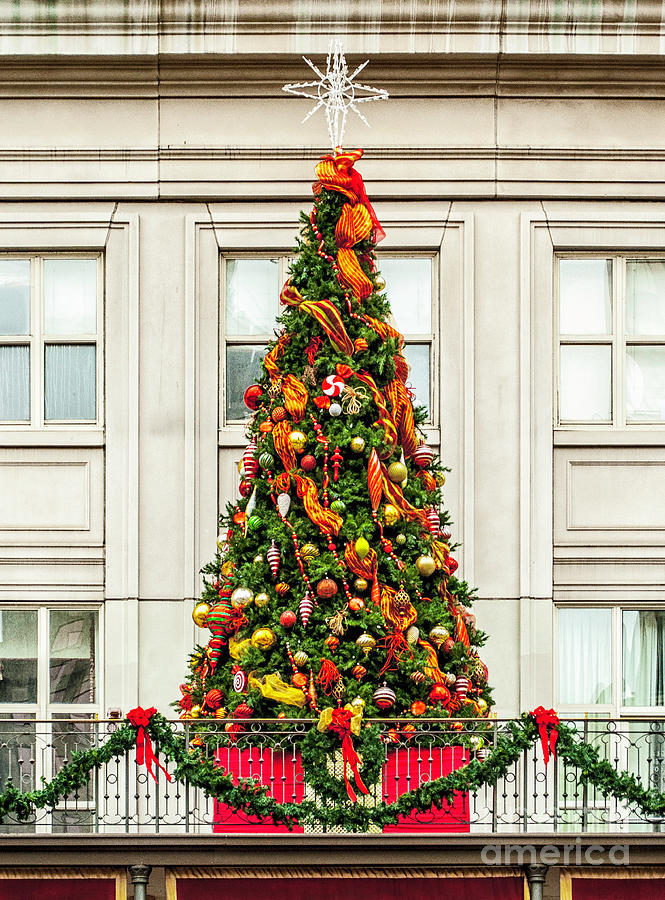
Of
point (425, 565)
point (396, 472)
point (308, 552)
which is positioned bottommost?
point (425, 565)

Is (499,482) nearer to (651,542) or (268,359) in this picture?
(651,542)

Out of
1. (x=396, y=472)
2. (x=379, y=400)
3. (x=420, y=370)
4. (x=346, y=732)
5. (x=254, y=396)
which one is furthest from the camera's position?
(x=420, y=370)

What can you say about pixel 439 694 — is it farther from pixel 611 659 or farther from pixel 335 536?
pixel 611 659

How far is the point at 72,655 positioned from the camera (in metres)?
16.8

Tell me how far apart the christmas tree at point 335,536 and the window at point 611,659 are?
3.55 m

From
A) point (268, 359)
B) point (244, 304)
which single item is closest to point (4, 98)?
point (244, 304)

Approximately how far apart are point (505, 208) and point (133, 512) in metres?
4.82

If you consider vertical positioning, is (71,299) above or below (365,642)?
above

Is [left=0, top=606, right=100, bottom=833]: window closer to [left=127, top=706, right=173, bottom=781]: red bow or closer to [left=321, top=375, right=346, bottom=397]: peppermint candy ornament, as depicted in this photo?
[left=127, top=706, right=173, bottom=781]: red bow

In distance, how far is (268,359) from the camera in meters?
13.3

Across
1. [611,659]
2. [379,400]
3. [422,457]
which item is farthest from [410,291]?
[379,400]

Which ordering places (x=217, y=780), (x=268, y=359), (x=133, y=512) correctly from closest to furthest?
(x=217, y=780) → (x=268, y=359) → (x=133, y=512)

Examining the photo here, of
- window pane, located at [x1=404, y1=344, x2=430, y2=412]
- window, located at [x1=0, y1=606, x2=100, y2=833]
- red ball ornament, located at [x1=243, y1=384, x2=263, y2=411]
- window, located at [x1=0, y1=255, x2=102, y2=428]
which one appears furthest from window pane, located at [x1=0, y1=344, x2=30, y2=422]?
red ball ornament, located at [x1=243, y1=384, x2=263, y2=411]

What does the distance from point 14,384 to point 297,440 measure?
17.4 ft
